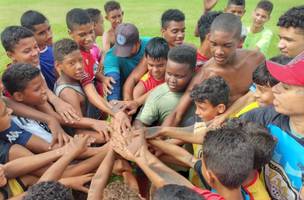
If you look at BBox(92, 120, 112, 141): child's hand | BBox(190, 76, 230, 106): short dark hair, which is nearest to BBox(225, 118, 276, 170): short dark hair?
BBox(190, 76, 230, 106): short dark hair

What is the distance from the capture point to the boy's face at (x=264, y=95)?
322 centimetres

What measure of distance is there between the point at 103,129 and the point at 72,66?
0.85 m

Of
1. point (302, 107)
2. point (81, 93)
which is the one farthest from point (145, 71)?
point (302, 107)

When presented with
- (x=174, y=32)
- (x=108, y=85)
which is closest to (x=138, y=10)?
(x=174, y=32)

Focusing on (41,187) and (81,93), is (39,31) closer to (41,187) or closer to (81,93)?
(81,93)

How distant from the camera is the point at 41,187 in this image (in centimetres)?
231

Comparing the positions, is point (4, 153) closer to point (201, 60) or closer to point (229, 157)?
point (229, 157)

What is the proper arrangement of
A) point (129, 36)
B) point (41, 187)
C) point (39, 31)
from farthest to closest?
point (39, 31) → point (129, 36) → point (41, 187)

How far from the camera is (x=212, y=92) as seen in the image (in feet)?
10.9

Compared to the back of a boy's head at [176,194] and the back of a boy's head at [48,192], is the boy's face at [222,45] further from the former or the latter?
the back of a boy's head at [48,192]

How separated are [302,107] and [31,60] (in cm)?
302

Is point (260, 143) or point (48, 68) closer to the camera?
point (260, 143)

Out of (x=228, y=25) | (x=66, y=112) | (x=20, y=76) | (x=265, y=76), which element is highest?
(x=228, y=25)

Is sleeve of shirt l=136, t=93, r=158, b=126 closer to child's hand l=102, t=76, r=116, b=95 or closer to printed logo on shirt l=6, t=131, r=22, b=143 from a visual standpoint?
child's hand l=102, t=76, r=116, b=95
